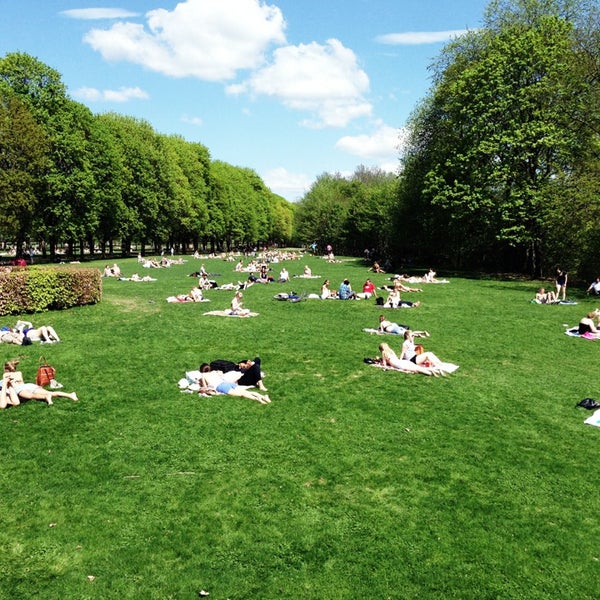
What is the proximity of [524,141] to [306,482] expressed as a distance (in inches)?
1555

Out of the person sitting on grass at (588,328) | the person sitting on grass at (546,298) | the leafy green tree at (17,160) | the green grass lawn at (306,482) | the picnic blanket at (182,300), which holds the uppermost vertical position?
the leafy green tree at (17,160)

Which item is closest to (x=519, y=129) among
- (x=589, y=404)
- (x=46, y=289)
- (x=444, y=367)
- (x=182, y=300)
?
(x=182, y=300)

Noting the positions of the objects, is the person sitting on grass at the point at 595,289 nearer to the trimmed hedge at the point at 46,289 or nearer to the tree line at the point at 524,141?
the tree line at the point at 524,141

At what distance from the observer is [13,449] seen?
995 centimetres

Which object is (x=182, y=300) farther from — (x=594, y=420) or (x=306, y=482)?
(x=594, y=420)

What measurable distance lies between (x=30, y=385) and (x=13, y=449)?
3.09 meters

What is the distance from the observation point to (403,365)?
15305 millimetres

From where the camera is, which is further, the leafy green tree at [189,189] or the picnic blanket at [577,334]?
the leafy green tree at [189,189]

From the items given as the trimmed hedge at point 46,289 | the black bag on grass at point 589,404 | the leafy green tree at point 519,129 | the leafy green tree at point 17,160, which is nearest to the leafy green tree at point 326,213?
the leafy green tree at point 519,129

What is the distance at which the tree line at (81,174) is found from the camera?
49875mm

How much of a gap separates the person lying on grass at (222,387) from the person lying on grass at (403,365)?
14.6 feet

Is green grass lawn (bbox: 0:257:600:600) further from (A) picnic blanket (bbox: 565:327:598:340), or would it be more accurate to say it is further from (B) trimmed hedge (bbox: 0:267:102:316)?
(B) trimmed hedge (bbox: 0:267:102:316)

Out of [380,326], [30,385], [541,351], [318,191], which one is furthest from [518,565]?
[318,191]

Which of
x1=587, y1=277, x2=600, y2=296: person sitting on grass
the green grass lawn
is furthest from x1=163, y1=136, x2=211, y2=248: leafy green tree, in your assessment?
the green grass lawn
